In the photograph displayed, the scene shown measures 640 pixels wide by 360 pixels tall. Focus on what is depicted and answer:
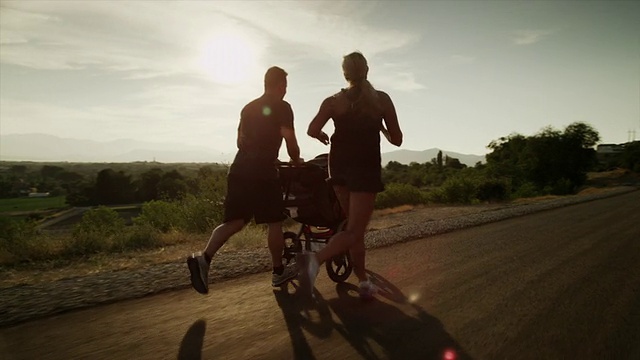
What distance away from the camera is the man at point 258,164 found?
3.93 m

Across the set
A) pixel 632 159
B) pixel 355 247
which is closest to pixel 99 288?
pixel 355 247

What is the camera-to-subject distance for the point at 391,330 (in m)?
3.16

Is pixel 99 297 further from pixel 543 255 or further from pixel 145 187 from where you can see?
pixel 145 187

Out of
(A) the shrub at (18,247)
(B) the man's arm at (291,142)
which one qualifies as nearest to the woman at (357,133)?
(B) the man's arm at (291,142)

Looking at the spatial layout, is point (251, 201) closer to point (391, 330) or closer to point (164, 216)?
point (391, 330)

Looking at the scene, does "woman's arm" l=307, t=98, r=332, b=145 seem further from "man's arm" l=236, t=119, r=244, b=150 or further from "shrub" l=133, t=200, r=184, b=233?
"shrub" l=133, t=200, r=184, b=233

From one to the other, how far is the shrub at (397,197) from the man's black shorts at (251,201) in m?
22.7

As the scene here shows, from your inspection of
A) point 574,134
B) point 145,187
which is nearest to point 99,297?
point 145,187

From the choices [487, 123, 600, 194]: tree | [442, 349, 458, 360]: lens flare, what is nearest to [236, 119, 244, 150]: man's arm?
[442, 349, 458, 360]: lens flare

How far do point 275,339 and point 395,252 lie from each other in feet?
13.5

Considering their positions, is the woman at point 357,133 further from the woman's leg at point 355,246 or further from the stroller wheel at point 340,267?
the stroller wheel at point 340,267

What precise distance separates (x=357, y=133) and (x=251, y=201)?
46.9 inches

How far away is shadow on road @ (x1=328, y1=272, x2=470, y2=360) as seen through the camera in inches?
109

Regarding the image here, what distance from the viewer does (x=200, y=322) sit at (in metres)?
3.38
